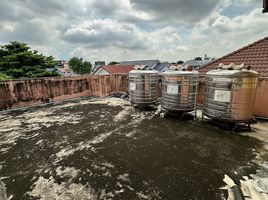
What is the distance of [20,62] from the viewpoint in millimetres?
12031

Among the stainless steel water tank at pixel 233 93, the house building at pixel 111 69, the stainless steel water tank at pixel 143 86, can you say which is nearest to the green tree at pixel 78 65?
the house building at pixel 111 69

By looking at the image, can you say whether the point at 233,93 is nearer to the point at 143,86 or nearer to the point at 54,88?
the point at 143,86

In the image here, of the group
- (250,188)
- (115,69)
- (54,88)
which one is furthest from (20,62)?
(115,69)

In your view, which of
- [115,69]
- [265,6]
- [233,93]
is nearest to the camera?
[265,6]

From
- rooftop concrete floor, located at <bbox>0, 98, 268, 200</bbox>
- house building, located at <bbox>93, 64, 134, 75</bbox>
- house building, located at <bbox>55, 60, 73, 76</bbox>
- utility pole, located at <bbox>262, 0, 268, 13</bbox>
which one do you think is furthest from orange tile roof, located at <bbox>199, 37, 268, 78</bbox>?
house building, located at <bbox>93, 64, 134, 75</bbox>

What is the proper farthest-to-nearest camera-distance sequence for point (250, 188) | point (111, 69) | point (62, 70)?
1. point (62, 70)
2. point (111, 69)
3. point (250, 188)

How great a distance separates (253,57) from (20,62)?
49.6 ft

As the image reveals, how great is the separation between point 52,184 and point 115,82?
25.4ft

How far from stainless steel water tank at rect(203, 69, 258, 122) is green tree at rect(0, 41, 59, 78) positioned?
12419 millimetres

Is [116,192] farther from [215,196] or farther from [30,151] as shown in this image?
[30,151]

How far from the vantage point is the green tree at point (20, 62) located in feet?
38.0

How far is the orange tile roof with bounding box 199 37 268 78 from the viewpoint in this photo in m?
6.06

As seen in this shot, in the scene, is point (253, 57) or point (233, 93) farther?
point (253, 57)

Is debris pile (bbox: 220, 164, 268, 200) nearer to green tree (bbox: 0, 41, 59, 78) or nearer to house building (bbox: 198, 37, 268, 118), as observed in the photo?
house building (bbox: 198, 37, 268, 118)
